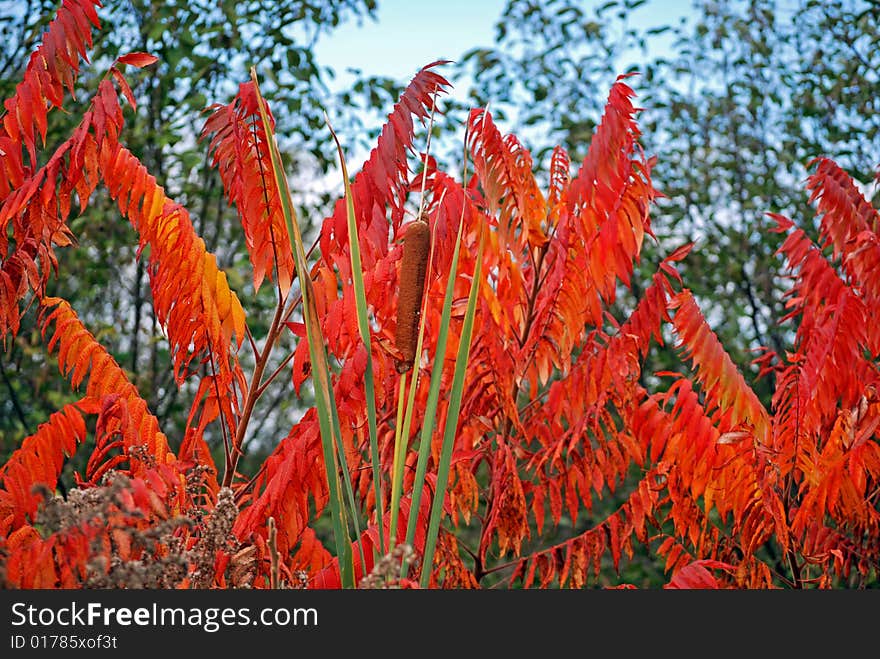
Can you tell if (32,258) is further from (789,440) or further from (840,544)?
(840,544)

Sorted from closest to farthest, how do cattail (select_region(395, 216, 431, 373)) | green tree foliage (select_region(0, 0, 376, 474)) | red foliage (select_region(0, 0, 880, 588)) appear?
1. cattail (select_region(395, 216, 431, 373))
2. red foliage (select_region(0, 0, 880, 588))
3. green tree foliage (select_region(0, 0, 376, 474))

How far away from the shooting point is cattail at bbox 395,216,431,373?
1.60 m

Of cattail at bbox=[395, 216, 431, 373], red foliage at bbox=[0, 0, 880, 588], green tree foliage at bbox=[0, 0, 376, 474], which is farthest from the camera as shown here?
green tree foliage at bbox=[0, 0, 376, 474]

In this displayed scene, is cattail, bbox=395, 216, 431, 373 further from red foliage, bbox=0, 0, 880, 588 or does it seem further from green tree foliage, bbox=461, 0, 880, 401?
green tree foliage, bbox=461, 0, 880, 401

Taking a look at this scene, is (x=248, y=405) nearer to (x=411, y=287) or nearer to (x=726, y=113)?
(x=411, y=287)

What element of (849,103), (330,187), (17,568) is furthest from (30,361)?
(849,103)

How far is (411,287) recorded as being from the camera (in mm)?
1594

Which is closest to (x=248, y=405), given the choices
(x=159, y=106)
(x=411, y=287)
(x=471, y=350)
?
(x=471, y=350)

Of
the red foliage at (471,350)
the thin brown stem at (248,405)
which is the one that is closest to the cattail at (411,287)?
the red foliage at (471,350)

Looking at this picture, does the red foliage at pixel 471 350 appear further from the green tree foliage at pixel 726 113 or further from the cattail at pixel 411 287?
the green tree foliage at pixel 726 113

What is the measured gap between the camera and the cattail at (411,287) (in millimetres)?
1597

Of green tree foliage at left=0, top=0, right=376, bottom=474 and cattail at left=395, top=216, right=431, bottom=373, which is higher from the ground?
green tree foliage at left=0, top=0, right=376, bottom=474

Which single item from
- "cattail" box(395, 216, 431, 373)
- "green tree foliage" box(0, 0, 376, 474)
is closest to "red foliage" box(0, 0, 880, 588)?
"cattail" box(395, 216, 431, 373)

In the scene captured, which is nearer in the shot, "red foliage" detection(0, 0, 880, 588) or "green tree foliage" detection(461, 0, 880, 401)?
"red foliage" detection(0, 0, 880, 588)
